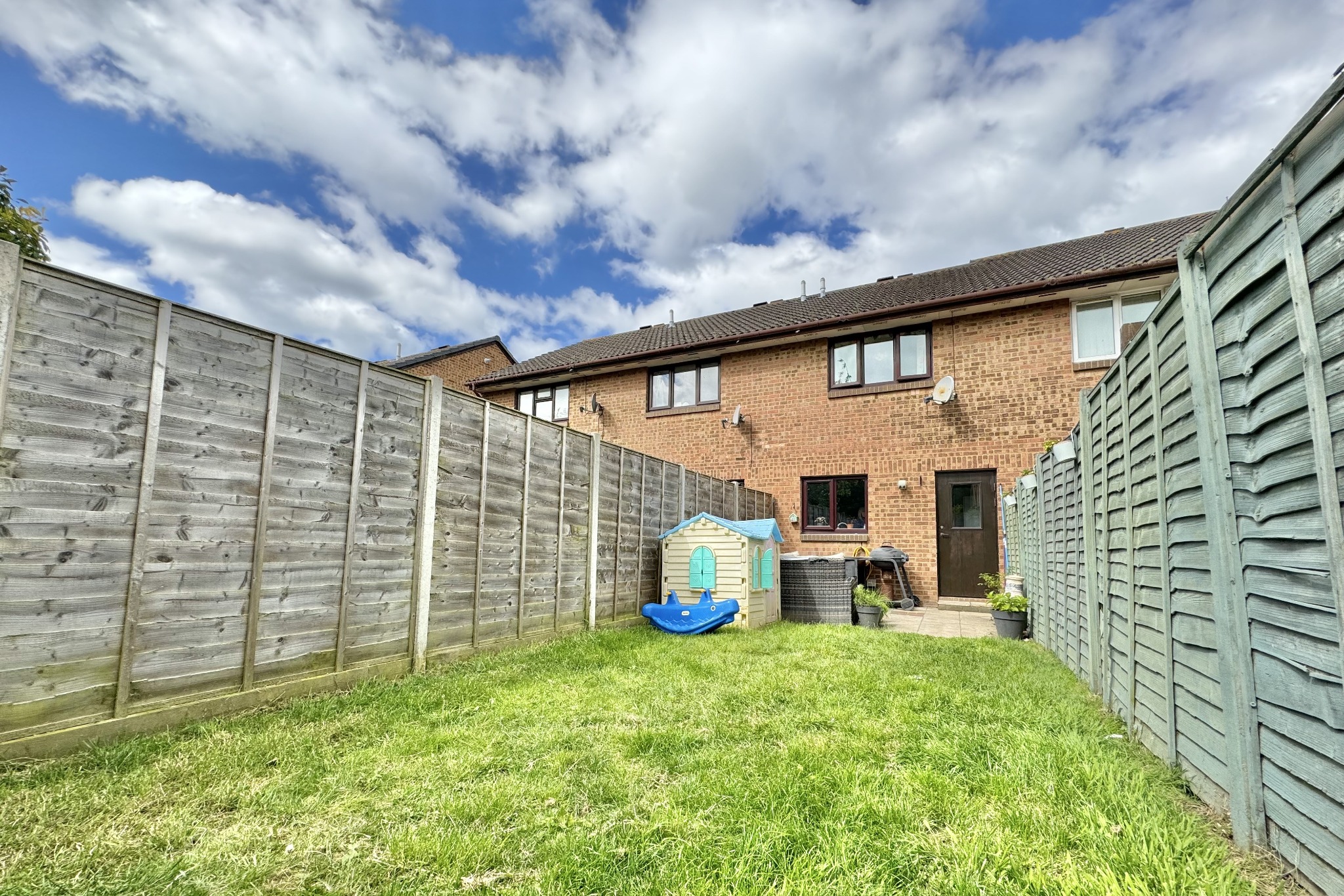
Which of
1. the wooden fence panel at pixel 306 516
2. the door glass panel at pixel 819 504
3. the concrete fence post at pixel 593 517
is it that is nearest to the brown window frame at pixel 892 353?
the door glass panel at pixel 819 504

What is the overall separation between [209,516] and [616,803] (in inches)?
116

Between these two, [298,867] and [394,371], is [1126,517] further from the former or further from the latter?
[394,371]

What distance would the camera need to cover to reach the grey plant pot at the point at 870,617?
28.2ft

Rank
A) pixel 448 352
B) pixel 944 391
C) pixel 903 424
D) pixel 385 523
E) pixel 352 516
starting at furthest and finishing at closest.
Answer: pixel 448 352 → pixel 903 424 → pixel 944 391 → pixel 385 523 → pixel 352 516

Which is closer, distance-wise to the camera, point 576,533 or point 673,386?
point 576,533

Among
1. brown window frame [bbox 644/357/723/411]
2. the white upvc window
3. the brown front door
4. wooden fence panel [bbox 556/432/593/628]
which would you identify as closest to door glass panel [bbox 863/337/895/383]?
the brown front door

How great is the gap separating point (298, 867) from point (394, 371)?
3680mm

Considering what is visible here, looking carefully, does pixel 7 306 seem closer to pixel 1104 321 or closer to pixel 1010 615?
pixel 1010 615

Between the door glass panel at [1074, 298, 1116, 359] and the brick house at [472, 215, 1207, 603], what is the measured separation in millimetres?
20

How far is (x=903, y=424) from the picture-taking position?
11.6m

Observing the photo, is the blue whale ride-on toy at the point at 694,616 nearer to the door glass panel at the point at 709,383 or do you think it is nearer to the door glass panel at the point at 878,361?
the door glass panel at the point at 878,361

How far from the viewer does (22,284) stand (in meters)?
→ 2.76

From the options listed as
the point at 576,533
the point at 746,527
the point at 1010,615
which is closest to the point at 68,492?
the point at 576,533

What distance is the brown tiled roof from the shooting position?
35.0ft
